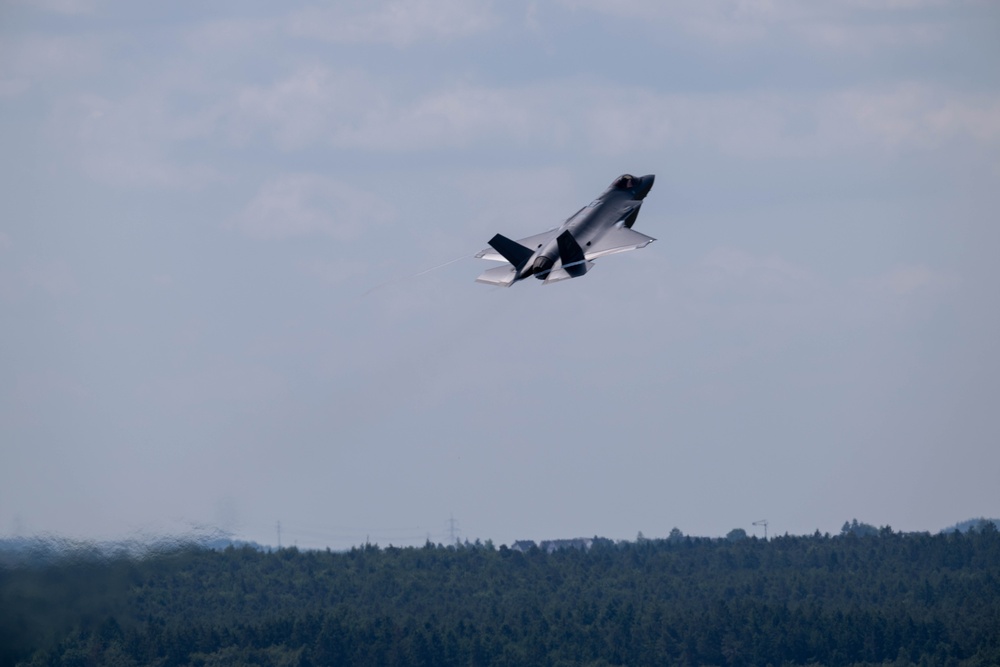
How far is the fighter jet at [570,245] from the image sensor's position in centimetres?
5828

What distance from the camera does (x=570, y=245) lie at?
192 ft

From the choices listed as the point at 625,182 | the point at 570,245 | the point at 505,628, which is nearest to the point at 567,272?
the point at 570,245

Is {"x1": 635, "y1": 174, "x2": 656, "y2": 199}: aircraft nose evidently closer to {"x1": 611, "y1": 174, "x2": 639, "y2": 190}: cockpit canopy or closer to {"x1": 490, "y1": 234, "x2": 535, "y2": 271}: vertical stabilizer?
{"x1": 611, "y1": 174, "x2": 639, "y2": 190}: cockpit canopy

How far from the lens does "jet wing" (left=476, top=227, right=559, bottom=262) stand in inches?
2349

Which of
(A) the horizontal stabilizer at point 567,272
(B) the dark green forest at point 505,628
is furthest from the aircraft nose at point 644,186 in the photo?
(B) the dark green forest at point 505,628

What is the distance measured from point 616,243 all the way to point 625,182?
20.1 feet

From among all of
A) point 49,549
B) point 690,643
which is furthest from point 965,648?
point 49,549

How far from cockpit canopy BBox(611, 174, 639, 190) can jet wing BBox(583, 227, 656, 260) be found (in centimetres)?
424

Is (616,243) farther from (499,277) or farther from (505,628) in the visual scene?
A: (505,628)

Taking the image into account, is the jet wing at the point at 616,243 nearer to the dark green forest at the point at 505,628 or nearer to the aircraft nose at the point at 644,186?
the aircraft nose at the point at 644,186

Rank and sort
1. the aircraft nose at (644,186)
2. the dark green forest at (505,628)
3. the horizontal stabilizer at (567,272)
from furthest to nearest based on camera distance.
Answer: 1. the dark green forest at (505,628)
2. the aircraft nose at (644,186)
3. the horizontal stabilizer at (567,272)

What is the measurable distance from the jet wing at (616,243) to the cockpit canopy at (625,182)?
4.24 metres

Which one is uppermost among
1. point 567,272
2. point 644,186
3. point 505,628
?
point 644,186

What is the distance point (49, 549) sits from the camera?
74.3 meters
